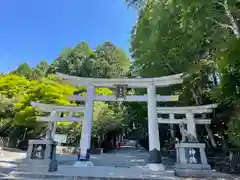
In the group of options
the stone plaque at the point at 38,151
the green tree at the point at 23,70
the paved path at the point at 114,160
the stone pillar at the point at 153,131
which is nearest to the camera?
the stone plaque at the point at 38,151

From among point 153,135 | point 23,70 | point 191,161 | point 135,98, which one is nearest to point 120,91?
point 135,98

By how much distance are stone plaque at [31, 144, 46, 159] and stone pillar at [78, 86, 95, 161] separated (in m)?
2.54

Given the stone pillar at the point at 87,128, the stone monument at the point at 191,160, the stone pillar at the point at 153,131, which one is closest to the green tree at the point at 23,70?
the stone pillar at the point at 87,128

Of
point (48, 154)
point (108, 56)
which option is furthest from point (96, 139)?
point (108, 56)

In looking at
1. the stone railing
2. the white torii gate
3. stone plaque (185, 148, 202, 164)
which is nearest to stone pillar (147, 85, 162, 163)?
the white torii gate

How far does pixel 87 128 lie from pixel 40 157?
3102mm

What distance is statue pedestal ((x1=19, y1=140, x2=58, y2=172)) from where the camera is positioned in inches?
314

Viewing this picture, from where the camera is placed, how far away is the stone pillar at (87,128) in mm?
10688

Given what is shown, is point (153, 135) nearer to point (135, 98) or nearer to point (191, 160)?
point (135, 98)

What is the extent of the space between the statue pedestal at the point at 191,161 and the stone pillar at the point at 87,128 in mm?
4446

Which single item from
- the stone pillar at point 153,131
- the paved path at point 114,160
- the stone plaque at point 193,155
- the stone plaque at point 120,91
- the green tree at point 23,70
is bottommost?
the paved path at point 114,160

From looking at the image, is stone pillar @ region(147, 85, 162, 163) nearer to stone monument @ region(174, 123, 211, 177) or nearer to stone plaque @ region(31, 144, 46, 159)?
stone monument @ region(174, 123, 211, 177)

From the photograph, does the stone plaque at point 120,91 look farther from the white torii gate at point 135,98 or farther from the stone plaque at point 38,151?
the stone plaque at point 38,151

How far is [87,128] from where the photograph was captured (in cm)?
1106
